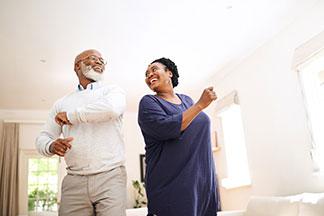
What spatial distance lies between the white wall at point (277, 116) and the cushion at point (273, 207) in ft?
1.41

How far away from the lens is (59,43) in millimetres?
3217

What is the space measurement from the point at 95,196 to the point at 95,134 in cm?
24

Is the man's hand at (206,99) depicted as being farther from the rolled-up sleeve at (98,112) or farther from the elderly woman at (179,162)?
the rolled-up sleeve at (98,112)

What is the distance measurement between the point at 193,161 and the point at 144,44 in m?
2.48

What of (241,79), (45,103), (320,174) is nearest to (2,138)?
(45,103)

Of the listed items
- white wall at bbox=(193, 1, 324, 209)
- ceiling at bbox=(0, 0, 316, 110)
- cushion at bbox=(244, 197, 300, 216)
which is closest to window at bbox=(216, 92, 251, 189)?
white wall at bbox=(193, 1, 324, 209)

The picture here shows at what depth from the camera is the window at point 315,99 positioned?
105 inches

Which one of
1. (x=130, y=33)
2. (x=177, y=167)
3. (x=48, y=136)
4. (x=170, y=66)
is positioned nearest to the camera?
(x=177, y=167)

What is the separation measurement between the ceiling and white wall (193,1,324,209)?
0.16 meters

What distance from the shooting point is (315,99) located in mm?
2820

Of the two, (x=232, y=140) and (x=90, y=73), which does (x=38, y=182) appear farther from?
(x=90, y=73)

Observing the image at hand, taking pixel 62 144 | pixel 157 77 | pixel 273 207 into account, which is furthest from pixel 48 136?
pixel 273 207

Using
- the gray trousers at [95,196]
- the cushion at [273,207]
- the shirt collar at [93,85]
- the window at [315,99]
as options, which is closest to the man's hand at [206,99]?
the gray trousers at [95,196]

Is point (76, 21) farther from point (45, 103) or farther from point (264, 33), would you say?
point (45, 103)
